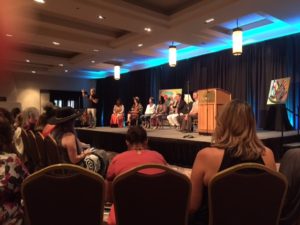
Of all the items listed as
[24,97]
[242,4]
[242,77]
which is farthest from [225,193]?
[24,97]

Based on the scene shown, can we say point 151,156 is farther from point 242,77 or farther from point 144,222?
point 242,77

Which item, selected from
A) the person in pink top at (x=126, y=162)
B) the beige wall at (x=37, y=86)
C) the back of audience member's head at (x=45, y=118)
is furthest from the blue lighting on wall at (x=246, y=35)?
the person in pink top at (x=126, y=162)

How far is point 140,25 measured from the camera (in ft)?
18.6

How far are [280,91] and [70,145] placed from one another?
451 centimetres

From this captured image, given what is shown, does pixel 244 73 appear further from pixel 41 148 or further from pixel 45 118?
pixel 41 148

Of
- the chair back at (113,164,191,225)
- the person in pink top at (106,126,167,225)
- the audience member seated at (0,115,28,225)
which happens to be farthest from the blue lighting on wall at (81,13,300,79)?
the audience member seated at (0,115,28,225)

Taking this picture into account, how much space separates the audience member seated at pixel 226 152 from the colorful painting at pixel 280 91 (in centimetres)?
438

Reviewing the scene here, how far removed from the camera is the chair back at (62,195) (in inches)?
48.7

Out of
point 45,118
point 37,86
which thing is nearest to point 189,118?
point 45,118

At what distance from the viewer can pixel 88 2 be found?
15.2 feet

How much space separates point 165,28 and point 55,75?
7.91 meters

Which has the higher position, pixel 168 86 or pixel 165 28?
pixel 165 28

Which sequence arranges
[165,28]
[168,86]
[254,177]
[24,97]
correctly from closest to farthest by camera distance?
[254,177] < [165,28] < [168,86] < [24,97]

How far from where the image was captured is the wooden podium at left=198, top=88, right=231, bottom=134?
552 cm
